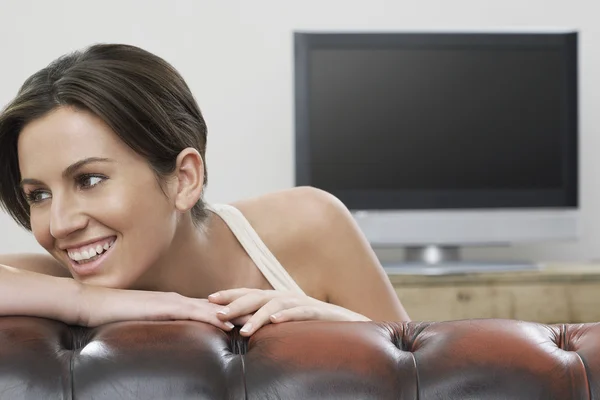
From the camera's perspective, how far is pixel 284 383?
986 millimetres

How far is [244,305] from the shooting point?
120 centimetres

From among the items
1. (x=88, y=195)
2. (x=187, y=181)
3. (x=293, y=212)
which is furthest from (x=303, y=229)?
(x=88, y=195)

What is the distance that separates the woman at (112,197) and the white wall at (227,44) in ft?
8.60

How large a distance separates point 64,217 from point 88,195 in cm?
5

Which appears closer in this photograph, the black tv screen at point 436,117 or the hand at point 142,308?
the hand at point 142,308

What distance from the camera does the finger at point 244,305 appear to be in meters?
1.17

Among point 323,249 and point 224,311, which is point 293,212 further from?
point 224,311

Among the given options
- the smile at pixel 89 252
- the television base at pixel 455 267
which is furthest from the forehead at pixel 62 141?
the television base at pixel 455 267

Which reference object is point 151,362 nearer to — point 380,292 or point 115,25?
point 380,292

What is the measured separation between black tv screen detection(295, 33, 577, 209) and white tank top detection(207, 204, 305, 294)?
2152mm

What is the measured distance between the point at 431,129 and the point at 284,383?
3.28m

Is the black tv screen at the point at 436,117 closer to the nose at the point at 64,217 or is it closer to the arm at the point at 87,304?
the nose at the point at 64,217

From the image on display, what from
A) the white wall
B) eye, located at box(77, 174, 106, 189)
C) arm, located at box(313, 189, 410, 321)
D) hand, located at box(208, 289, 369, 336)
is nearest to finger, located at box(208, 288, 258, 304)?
hand, located at box(208, 289, 369, 336)

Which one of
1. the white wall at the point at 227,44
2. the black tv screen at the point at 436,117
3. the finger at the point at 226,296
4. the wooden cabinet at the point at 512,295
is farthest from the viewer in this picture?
→ the white wall at the point at 227,44
